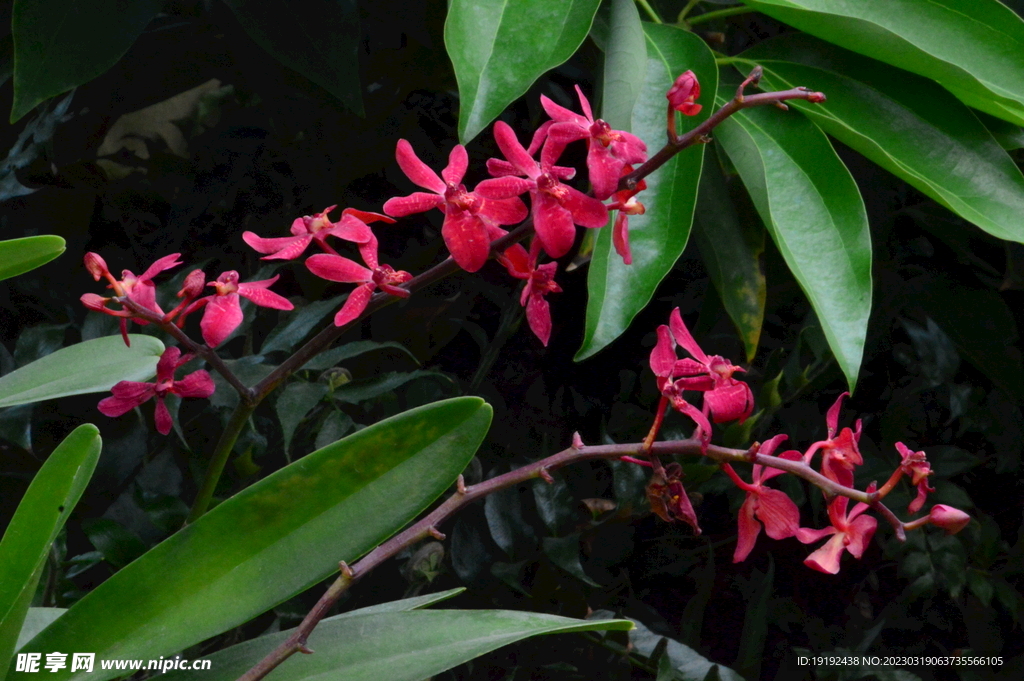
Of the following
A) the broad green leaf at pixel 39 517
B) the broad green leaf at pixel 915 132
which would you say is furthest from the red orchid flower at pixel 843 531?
the broad green leaf at pixel 39 517

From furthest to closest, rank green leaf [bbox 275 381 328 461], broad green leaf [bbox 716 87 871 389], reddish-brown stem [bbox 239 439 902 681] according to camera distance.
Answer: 1. green leaf [bbox 275 381 328 461]
2. broad green leaf [bbox 716 87 871 389]
3. reddish-brown stem [bbox 239 439 902 681]

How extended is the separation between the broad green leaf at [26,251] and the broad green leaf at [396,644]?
0.22m

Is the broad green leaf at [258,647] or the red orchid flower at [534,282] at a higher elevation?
the red orchid flower at [534,282]

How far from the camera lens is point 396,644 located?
380 mm

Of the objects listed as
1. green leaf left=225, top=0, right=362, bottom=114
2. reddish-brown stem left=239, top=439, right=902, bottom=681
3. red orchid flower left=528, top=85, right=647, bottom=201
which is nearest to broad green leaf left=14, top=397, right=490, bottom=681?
reddish-brown stem left=239, top=439, right=902, bottom=681

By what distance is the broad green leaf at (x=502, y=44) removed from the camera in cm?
38

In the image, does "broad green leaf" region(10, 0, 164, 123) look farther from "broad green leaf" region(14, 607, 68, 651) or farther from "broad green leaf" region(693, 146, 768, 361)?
"broad green leaf" region(693, 146, 768, 361)

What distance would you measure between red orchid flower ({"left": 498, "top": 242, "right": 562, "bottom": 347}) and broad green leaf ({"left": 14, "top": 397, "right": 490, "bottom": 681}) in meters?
0.06

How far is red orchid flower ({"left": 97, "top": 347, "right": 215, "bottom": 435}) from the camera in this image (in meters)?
0.39

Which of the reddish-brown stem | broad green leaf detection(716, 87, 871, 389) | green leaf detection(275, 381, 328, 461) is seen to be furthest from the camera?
green leaf detection(275, 381, 328, 461)

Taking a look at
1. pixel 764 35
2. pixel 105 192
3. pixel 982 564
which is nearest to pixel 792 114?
pixel 764 35

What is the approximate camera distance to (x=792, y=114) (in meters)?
0.49

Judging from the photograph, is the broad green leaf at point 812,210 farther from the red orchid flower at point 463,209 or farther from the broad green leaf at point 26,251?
the broad green leaf at point 26,251

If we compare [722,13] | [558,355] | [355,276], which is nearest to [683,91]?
[355,276]
